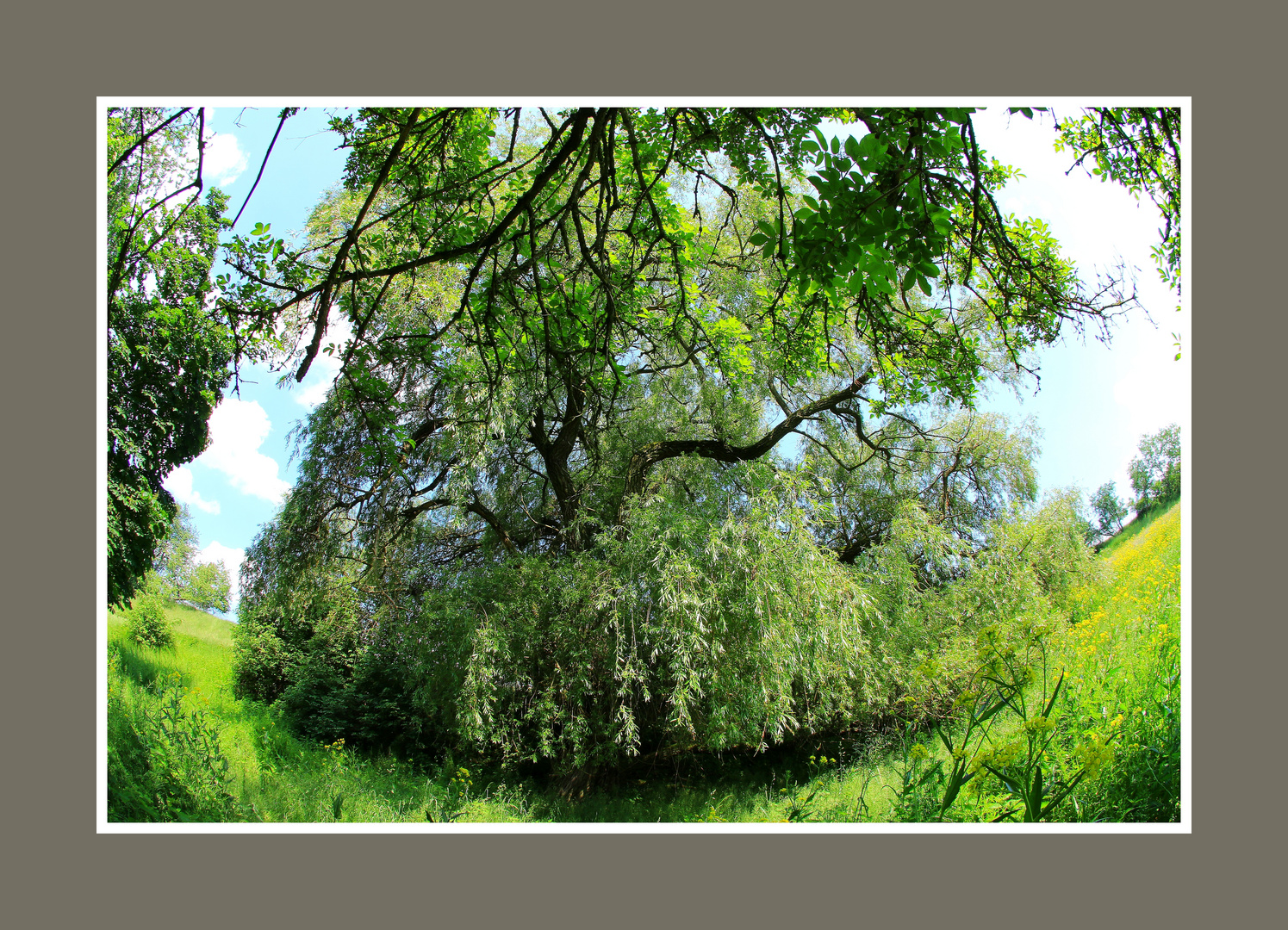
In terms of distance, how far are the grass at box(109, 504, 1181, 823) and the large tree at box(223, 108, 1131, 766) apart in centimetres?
41

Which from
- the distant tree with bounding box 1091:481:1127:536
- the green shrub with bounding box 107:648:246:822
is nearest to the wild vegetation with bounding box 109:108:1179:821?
the green shrub with bounding box 107:648:246:822

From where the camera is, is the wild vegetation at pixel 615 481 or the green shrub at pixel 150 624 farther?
the green shrub at pixel 150 624

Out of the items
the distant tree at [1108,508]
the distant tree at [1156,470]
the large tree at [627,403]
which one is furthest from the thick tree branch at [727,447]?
the distant tree at [1156,470]

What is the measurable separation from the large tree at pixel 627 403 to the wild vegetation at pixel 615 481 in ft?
0.09

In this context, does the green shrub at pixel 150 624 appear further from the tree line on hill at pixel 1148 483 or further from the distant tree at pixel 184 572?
the tree line on hill at pixel 1148 483

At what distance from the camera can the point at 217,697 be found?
4.02 m

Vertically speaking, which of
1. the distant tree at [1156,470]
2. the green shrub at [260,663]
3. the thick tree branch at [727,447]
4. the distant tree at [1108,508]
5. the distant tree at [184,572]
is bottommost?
the green shrub at [260,663]

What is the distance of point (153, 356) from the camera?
10.5ft

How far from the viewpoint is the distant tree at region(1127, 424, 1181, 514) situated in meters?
3.12

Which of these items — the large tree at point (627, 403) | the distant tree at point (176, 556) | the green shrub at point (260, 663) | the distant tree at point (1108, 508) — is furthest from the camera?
the green shrub at point (260, 663)

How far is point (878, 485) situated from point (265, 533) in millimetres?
5237

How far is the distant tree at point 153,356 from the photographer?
2.65m
